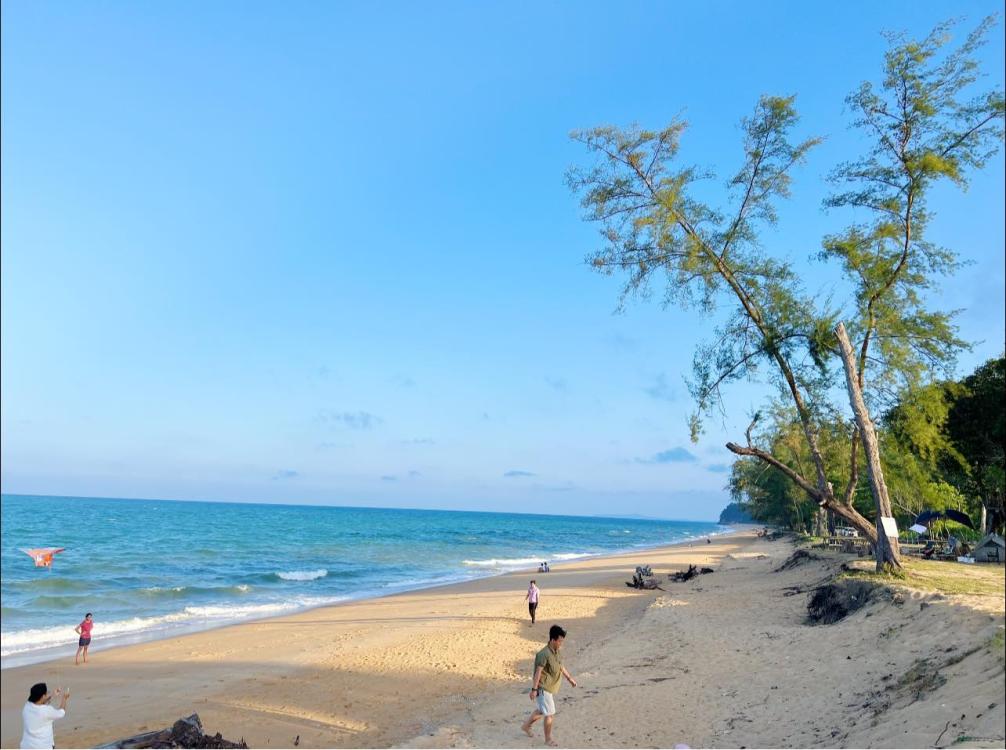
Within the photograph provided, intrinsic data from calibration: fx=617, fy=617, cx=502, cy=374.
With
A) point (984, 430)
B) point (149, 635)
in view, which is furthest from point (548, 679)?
point (149, 635)

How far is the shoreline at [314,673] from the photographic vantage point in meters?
11.9

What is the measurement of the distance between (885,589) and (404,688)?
10.3 metres

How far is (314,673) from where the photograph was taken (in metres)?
15.4

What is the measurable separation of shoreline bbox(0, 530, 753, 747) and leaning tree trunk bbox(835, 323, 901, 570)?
820 cm

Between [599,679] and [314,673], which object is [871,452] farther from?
[314,673]

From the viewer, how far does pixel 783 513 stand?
72312 mm

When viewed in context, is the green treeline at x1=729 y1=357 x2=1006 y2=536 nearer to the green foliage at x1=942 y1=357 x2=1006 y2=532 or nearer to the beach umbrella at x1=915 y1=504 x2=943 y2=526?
the green foliage at x1=942 y1=357 x2=1006 y2=532

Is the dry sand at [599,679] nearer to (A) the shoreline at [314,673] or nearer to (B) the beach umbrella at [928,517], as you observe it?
(A) the shoreline at [314,673]

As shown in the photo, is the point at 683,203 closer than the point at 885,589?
No

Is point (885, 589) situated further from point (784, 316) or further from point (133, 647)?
point (133, 647)

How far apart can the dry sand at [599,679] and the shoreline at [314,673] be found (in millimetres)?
68

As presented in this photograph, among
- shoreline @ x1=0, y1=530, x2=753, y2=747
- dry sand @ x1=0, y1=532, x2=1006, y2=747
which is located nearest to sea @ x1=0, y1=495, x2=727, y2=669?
shoreline @ x1=0, y1=530, x2=753, y2=747

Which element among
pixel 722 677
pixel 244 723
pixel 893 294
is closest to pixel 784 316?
pixel 893 294

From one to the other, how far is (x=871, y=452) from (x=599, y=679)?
8.21m
